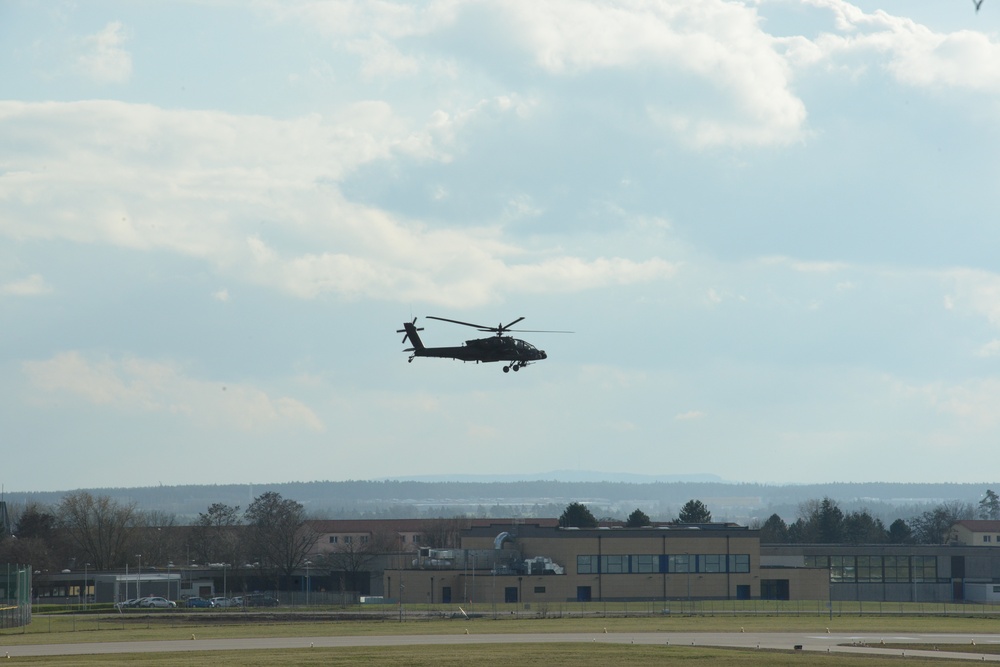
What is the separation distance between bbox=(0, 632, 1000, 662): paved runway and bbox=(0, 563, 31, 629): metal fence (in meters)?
17.5

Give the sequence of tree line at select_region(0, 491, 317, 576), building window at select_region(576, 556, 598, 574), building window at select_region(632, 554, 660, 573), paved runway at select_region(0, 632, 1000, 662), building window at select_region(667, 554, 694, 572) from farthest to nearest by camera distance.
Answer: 1. tree line at select_region(0, 491, 317, 576)
2. building window at select_region(667, 554, 694, 572)
3. building window at select_region(632, 554, 660, 573)
4. building window at select_region(576, 556, 598, 574)
5. paved runway at select_region(0, 632, 1000, 662)

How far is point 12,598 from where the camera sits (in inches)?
3487

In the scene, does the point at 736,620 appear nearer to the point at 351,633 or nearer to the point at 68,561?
the point at 351,633

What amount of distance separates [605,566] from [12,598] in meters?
59.7

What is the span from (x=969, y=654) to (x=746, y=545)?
65527 mm

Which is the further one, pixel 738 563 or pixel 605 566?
pixel 738 563

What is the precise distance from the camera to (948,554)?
14425 cm

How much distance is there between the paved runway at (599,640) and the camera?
6750 cm

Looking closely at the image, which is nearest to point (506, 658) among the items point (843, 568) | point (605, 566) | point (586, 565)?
point (586, 565)

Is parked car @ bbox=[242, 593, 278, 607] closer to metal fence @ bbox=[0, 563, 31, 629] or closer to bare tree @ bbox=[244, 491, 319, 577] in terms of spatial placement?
bare tree @ bbox=[244, 491, 319, 577]

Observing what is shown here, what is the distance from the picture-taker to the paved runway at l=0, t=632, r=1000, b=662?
67.5 meters

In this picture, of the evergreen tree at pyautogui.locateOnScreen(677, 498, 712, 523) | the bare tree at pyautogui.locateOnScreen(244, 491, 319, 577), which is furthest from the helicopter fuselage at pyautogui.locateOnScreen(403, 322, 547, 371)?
the evergreen tree at pyautogui.locateOnScreen(677, 498, 712, 523)

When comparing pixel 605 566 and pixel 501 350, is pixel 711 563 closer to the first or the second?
pixel 605 566

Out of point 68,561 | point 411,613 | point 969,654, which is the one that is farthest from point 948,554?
point 68,561
